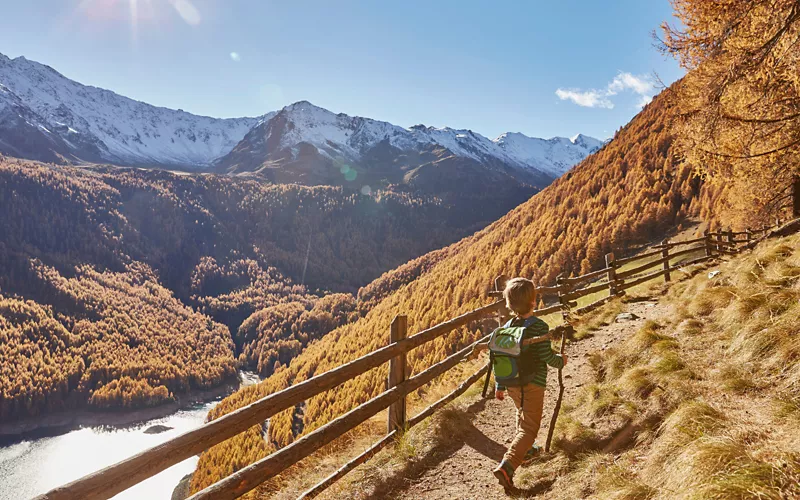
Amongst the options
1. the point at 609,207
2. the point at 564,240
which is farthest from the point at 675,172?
the point at 564,240

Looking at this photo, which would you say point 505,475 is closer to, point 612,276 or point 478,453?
point 478,453

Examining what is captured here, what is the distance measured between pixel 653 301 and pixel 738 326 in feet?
26.9

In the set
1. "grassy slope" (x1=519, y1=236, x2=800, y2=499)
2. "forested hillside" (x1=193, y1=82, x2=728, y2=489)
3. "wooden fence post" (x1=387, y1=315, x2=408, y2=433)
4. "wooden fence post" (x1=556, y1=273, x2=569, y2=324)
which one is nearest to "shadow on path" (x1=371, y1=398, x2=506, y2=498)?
"wooden fence post" (x1=387, y1=315, x2=408, y2=433)

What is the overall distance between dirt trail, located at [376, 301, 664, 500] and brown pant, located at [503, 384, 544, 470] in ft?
1.39

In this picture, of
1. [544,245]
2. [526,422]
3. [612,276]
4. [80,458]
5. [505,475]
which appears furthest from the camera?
[80,458]

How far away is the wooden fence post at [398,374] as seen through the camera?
6.21 metres

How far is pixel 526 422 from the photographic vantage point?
4.38 m

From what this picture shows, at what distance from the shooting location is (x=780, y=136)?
37.3 feet

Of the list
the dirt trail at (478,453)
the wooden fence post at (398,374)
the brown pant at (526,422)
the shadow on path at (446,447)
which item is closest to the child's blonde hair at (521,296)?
the brown pant at (526,422)

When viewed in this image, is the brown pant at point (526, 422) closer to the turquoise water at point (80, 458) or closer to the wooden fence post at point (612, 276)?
the wooden fence post at point (612, 276)

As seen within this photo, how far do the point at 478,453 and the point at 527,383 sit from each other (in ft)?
7.31

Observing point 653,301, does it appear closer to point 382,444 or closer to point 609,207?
point 382,444

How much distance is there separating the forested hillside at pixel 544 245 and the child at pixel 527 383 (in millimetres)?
32842

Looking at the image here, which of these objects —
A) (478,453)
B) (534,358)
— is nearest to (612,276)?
(478,453)
